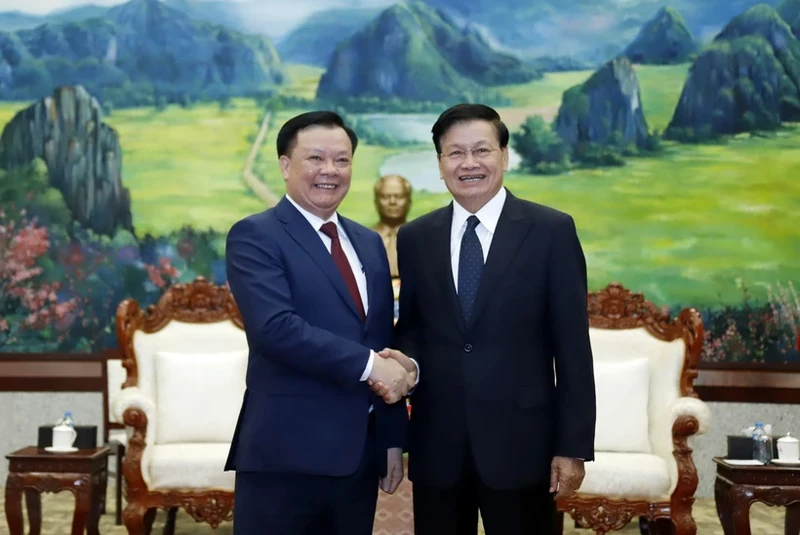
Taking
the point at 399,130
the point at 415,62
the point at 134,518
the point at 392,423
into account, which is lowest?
the point at 134,518

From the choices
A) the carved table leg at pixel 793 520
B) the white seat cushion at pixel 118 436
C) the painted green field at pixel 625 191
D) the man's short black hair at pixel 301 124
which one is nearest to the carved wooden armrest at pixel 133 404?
the white seat cushion at pixel 118 436

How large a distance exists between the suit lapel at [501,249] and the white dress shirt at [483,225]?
0.03 metres

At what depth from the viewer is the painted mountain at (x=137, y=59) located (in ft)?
20.5

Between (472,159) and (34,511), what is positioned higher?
(472,159)

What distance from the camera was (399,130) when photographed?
6.20 metres

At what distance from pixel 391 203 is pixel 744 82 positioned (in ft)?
7.94

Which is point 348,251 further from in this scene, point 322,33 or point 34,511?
point 322,33

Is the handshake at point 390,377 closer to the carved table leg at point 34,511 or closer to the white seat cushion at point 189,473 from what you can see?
the white seat cushion at point 189,473

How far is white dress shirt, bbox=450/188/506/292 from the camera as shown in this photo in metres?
2.46

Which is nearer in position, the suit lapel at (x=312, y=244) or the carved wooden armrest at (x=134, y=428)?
the suit lapel at (x=312, y=244)

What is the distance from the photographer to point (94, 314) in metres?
6.06

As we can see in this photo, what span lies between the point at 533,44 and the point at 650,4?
81 cm

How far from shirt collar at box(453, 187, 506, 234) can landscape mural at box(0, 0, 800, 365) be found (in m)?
3.59

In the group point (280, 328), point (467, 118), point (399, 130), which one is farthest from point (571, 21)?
point (280, 328)
